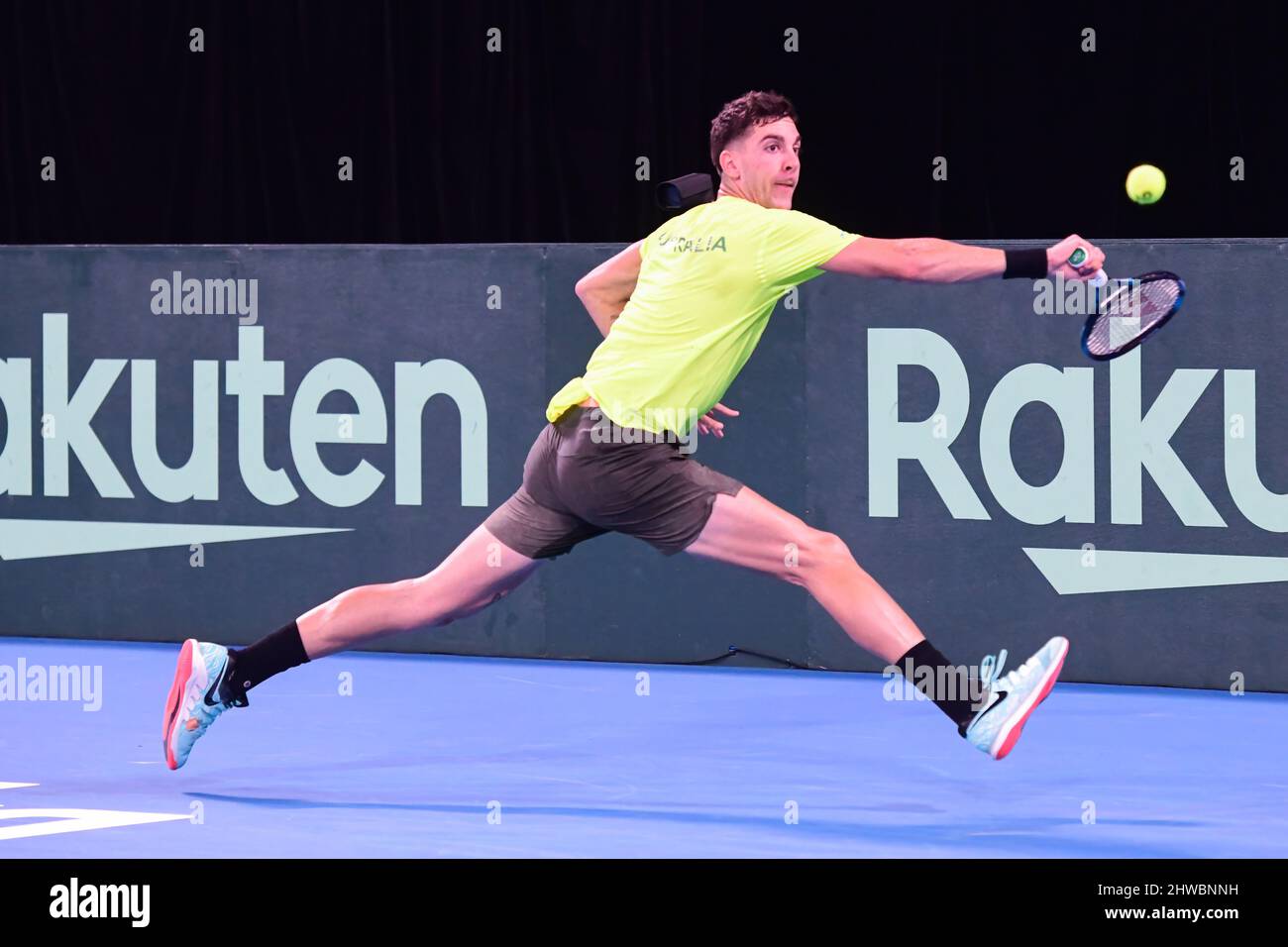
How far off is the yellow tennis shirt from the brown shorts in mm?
70

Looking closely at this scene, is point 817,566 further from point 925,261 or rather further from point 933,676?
point 925,261

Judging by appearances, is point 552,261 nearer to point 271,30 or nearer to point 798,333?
point 798,333

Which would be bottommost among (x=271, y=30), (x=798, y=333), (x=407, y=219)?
(x=798, y=333)

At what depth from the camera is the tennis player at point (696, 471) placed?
6.03m

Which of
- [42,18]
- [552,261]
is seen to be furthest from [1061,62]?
[42,18]

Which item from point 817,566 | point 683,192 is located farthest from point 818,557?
point 683,192

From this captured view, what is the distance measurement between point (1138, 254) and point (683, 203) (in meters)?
2.57

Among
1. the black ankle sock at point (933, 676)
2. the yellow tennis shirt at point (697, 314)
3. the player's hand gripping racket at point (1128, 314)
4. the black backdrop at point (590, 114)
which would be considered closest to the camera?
the black ankle sock at point (933, 676)

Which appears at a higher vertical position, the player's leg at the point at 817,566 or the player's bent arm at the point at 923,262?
the player's bent arm at the point at 923,262

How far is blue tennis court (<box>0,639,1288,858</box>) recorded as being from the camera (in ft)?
19.7

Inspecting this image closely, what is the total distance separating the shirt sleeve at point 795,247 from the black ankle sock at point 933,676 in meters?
1.03

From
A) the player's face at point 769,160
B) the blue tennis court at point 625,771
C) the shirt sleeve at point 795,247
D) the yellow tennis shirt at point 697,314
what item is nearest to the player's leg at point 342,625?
the blue tennis court at point 625,771

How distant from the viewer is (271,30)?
1152 centimetres

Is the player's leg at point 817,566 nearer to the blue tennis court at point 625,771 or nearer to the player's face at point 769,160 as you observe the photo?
the blue tennis court at point 625,771
